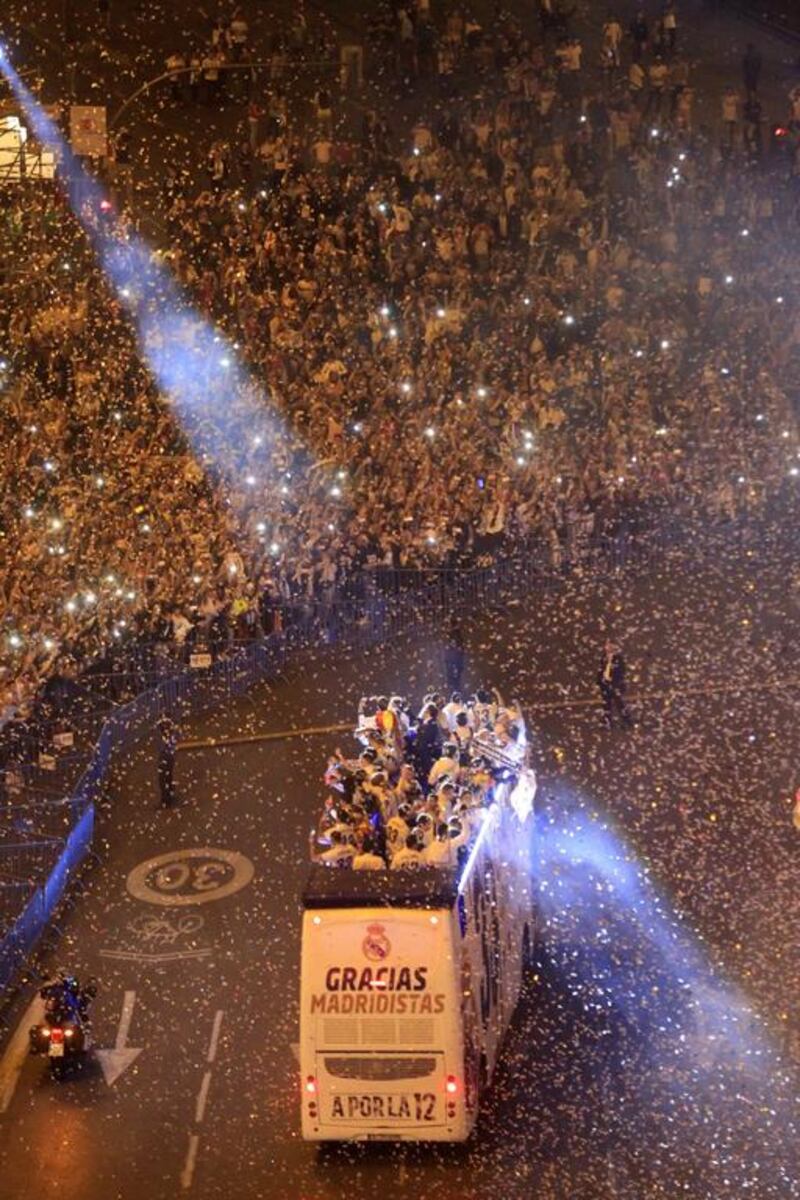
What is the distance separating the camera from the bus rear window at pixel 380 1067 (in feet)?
55.5

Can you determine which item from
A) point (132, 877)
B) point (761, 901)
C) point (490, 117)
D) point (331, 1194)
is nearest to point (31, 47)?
point (490, 117)

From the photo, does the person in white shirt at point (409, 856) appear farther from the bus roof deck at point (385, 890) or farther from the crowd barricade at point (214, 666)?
the crowd barricade at point (214, 666)

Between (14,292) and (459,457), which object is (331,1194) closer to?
(459,457)

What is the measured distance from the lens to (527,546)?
111 feet

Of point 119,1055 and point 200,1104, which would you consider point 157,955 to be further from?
point 200,1104

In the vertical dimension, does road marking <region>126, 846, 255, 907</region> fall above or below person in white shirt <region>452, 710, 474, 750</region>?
below

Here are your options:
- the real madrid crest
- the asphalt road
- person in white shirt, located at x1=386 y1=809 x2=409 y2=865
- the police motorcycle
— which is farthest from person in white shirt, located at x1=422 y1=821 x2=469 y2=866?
the police motorcycle

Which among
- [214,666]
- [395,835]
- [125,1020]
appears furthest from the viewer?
[214,666]

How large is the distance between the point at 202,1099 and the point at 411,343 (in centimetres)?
1918

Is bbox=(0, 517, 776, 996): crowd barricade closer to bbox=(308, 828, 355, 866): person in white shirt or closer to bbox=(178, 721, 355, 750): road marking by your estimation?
bbox=(178, 721, 355, 750): road marking

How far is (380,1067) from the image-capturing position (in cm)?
1695

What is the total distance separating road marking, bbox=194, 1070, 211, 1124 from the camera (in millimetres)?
18875

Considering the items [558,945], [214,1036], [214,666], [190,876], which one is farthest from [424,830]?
[214,666]

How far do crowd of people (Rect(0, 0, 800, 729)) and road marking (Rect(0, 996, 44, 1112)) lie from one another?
7.02 m
